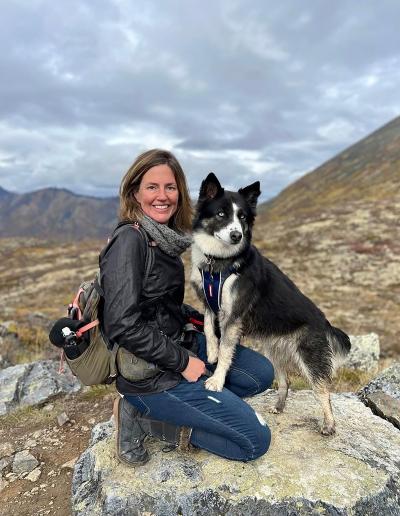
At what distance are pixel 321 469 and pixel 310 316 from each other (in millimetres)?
1940

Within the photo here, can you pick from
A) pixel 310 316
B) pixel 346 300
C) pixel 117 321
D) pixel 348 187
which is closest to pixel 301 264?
pixel 346 300

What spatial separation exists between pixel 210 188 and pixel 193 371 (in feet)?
8.54

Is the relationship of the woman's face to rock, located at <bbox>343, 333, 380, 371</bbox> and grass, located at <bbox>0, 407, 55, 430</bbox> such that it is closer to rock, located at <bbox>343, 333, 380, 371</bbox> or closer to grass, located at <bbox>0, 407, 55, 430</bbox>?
grass, located at <bbox>0, 407, 55, 430</bbox>

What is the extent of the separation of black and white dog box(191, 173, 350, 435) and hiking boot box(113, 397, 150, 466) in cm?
136

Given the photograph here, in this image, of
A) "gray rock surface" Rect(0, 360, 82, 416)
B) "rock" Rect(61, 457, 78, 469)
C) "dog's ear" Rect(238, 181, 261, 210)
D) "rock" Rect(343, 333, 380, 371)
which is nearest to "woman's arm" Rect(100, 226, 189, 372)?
"dog's ear" Rect(238, 181, 261, 210)

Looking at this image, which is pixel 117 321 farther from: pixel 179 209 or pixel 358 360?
pixel 358 360

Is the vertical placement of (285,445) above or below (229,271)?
below

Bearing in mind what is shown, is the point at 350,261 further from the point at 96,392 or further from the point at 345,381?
the point at 96,392

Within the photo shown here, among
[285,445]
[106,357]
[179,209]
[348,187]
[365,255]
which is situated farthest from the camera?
[348,187]

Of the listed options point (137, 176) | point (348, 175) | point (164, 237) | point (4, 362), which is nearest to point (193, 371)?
point (164, 237)

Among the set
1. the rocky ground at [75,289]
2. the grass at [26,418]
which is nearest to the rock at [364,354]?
the rocky ground at [75,289]

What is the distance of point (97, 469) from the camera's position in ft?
15.9

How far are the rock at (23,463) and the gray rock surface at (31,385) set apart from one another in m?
1.70

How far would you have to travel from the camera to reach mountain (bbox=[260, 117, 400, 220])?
114 metres
